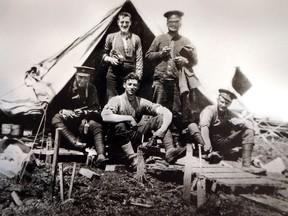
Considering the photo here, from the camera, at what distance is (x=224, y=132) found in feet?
11.4

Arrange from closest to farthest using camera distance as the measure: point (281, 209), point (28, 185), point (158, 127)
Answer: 1. point (281, 209)
2. point (28, 185)
3. point (158, 127)

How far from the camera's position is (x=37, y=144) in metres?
3.26

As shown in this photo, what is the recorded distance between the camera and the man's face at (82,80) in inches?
132

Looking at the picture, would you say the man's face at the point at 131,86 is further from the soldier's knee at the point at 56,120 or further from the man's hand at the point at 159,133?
the soldier's knee at the point at 56,120

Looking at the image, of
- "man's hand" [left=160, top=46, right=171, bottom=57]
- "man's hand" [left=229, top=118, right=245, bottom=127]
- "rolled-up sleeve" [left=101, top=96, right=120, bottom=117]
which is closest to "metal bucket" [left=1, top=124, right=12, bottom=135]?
"rolled-up sleeve" [left=101, top=96, right=120, bottom=117]

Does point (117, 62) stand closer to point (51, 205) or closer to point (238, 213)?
point (51, 205)

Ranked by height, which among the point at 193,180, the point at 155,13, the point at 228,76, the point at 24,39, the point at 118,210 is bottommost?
the point at 118,210

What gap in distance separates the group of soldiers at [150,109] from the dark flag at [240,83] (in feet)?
0.31

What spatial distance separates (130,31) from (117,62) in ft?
1.19

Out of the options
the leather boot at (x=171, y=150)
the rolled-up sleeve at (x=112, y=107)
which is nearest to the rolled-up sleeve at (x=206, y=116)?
the leather boot at (x=171, y=150)

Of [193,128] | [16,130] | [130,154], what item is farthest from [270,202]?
[16,130]

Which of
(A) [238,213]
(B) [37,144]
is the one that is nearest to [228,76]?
(A) [238,213]

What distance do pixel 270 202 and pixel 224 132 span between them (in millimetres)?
865

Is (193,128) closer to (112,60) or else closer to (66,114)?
(112,60)
